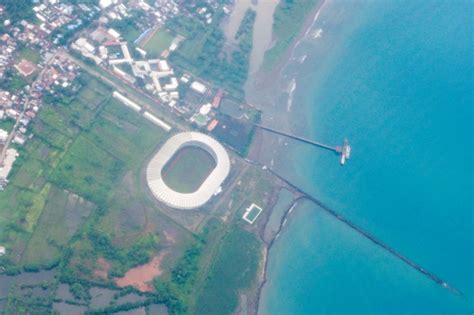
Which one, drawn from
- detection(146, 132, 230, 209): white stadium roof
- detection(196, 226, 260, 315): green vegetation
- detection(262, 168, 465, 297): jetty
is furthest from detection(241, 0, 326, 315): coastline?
detection(146, 132, 230, 209): white stadium roof

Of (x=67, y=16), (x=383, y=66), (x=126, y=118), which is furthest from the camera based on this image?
(x=383, y=66)

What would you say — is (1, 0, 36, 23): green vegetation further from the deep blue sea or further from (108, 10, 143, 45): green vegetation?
the deep blue sea

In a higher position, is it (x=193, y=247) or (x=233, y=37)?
(x=233, y=37)

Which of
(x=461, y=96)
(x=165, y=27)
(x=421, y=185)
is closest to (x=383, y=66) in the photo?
(x=461, y=96)

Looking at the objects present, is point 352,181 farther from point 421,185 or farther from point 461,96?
point 461,96

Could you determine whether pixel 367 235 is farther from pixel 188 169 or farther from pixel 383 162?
pixel 188 169

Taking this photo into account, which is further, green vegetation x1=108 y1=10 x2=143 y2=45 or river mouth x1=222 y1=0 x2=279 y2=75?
river mouth x1=222 y1=0 x2=279 y2=75
